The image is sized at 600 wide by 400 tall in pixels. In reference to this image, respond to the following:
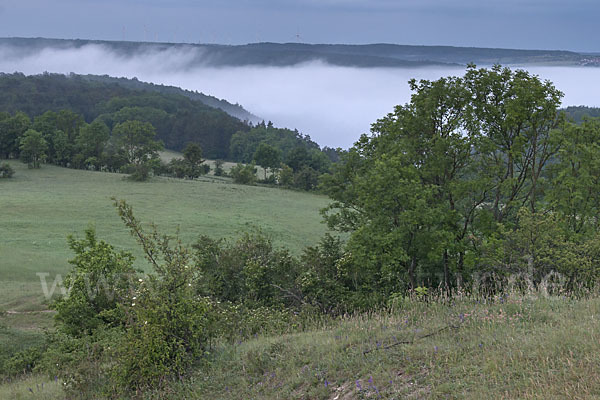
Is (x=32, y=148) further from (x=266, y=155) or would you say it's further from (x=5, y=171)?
(x=266, y=155)

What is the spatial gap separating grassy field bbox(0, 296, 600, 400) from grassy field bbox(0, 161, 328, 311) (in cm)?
2136

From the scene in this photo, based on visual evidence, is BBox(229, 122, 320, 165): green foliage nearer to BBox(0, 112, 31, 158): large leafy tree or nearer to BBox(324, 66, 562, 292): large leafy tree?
BBox(0, 112, 31, 158): large leafy tree

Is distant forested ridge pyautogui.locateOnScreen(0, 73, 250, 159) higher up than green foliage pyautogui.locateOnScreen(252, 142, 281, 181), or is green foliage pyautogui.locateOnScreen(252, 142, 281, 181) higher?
distant forested ridge pyautogui.locateOnScreen(0, 73, 250, 159)

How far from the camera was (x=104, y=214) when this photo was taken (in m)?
61.4

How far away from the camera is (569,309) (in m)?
9.52

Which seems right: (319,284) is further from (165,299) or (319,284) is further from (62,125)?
(62,125)

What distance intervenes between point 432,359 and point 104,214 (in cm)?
5882

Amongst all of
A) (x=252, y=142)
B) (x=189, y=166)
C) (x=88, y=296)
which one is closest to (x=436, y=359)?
(x=88, y=296)

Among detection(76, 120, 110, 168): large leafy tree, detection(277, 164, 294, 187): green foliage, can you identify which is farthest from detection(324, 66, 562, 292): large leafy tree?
detection(76, 120, 110, 168): large leafy tree

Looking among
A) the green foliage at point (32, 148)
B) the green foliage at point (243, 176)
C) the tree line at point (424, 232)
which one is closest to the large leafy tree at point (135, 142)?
the green foliage at point (32, 148)

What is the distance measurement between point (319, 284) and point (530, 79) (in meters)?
13.8

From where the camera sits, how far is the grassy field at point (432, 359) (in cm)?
690

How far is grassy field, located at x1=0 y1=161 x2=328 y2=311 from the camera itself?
38969mm

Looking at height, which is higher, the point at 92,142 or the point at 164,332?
the point at 92,142
